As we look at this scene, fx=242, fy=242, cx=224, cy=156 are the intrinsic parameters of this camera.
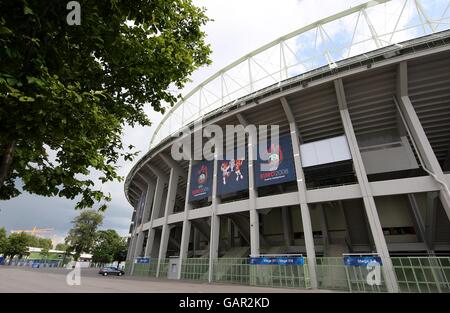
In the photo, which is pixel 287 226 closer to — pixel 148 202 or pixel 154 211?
pixel 154 211

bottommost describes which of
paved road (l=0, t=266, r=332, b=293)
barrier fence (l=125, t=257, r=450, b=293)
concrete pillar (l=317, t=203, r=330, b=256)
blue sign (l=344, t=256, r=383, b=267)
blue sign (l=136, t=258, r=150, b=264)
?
paved road (l=0, t=266, r=332, b=293)

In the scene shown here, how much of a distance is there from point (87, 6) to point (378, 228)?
1755 centimetres

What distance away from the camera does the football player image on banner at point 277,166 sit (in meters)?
19.2

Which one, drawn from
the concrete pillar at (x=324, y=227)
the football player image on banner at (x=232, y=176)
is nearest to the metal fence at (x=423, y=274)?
the concrete pillar at (x=324, y=227)

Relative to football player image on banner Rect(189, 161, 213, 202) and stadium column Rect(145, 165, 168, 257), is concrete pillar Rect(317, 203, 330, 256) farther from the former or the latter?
stadium column Rect(145, 165, 168, 257)

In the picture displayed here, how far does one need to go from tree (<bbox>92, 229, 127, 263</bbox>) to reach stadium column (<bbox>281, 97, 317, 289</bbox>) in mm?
60309

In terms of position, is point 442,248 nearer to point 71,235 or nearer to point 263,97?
point 263,97

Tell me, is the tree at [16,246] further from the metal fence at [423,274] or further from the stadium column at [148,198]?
the metal fence at [423,274]

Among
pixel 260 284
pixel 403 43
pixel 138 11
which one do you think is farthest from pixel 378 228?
pixel 138 11

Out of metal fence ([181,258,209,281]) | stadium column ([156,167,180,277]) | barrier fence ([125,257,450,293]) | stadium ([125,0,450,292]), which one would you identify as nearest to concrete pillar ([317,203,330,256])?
stadium ([125,0,450,292])

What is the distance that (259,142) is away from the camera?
22094mm

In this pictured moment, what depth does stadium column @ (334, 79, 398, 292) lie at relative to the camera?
13.8 meters

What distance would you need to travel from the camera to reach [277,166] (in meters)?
19.8

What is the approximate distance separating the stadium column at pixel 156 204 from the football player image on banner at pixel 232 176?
11473mm
